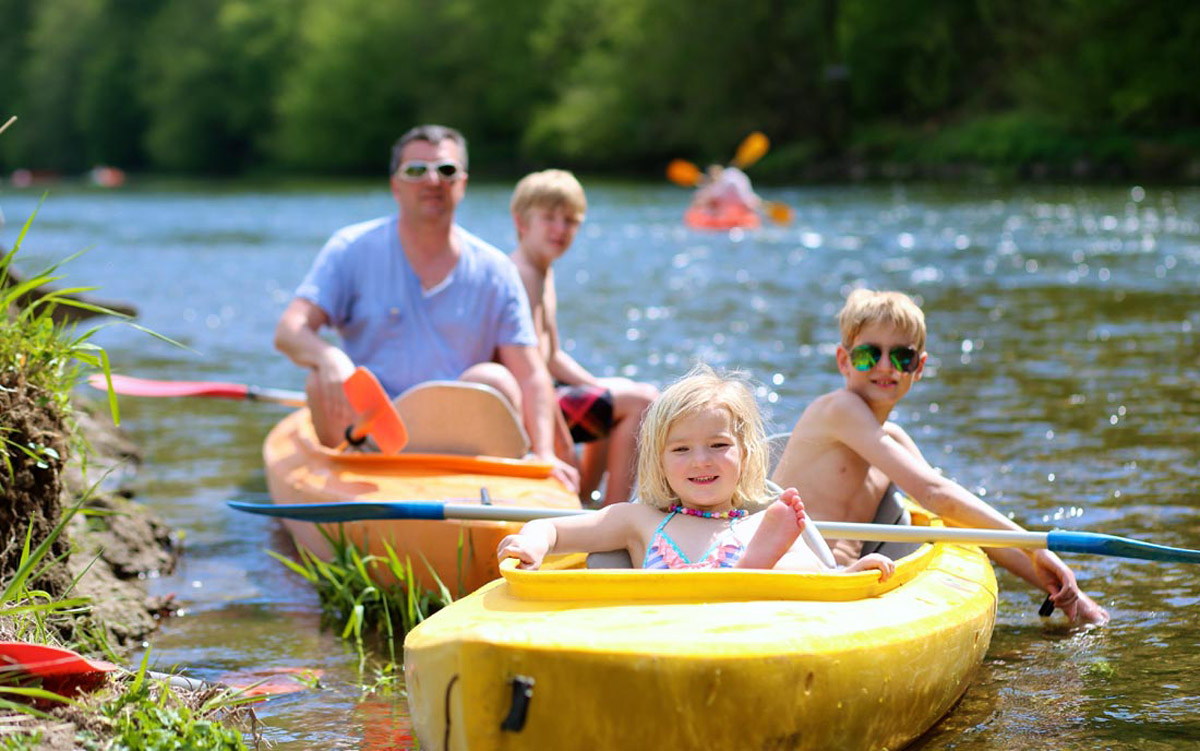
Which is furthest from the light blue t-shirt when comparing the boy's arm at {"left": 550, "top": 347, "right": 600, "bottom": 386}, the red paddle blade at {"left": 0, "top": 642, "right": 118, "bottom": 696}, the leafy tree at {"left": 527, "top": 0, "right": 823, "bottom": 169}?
the leafy tree at {"left": 527, "top": 0, "right": 823, "bottom": 169}

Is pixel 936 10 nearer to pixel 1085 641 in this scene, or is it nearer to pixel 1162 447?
pixel 1162 447

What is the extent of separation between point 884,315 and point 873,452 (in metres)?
0.36

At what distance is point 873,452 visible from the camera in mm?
4055

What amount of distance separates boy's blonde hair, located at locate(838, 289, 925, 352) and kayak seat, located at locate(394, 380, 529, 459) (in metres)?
1.30

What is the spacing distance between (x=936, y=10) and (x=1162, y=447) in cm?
3301

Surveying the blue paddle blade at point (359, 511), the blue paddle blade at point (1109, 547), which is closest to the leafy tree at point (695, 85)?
the blue paddle blade at point (359, 511)

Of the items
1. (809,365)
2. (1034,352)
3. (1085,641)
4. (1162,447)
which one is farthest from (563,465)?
(1034,352)

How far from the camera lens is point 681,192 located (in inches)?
1198

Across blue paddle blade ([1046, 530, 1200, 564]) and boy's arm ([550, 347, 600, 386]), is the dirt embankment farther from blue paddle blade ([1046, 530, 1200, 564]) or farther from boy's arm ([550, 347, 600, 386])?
blue paddle blade ([1046, 530, 1200, 564])

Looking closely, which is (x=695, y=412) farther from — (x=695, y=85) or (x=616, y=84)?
(x=616, y=84)

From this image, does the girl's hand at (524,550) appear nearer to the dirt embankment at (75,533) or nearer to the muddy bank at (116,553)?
the dirt embankment at (75,533)

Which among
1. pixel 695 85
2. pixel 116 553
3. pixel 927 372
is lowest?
pixel 116 553

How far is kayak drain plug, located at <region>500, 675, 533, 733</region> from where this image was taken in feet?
8.70

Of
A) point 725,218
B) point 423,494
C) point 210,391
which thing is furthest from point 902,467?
point 725,218
